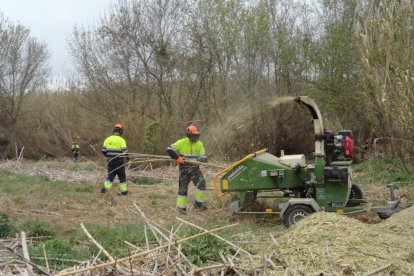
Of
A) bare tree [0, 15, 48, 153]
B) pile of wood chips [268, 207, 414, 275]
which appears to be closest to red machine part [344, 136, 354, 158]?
pile of wood chips [268, 207, 414, 275]

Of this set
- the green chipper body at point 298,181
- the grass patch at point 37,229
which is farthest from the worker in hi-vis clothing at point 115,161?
the grass patch at point 37,229

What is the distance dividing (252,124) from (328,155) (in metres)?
9.38

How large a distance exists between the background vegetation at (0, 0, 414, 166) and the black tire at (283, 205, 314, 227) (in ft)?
17.6

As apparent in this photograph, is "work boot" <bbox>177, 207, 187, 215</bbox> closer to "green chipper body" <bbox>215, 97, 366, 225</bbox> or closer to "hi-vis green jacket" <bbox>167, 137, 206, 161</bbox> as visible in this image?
"hi-vis green jacket" <bbox>167, 137, 206, 161</bbox>

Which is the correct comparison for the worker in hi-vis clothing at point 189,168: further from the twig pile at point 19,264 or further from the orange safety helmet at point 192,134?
the twig pile at point 19,264

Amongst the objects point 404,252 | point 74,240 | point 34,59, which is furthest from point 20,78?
point 404,252

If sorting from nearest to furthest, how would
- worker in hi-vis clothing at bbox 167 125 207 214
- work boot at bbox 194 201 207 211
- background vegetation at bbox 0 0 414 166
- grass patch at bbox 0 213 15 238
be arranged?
grass patch at bbox 0 213 15 238 < worker in hi-vis clothing at bbox 167 125 207 214 < work boot at bbox 194 201 207 211 < background vegetation at bbox 0 0 414 166

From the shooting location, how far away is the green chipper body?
26.9 ft

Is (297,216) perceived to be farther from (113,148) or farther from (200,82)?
(200,82)

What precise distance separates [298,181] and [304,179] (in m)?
0.11

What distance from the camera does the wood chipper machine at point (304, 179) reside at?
8.22m

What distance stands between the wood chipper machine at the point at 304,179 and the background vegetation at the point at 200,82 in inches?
177

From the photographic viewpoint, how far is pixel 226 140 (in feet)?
48.5

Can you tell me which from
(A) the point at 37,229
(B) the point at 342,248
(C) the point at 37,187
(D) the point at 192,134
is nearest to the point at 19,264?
(A) the point at 37,229
